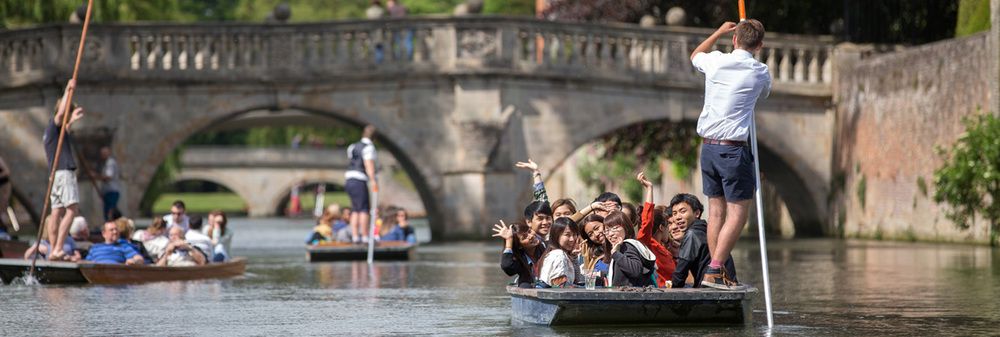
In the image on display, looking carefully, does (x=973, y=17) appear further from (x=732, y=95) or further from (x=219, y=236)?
(x=732, y=95)

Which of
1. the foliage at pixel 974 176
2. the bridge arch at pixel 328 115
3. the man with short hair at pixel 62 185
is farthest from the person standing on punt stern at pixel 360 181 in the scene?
the foliage at pixel 974 176

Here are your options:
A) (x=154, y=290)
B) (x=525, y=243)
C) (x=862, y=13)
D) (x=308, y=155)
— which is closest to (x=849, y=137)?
(x=862, y=13)

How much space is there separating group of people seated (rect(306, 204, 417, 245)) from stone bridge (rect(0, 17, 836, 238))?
2842mm

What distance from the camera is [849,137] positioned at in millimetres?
27844

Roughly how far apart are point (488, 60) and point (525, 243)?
1492 centimetres

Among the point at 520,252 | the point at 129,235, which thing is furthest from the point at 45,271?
the point at 520,252

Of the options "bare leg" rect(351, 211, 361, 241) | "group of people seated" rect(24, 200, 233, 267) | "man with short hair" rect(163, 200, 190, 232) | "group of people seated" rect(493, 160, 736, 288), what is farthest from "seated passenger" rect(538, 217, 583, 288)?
"bare leg" rect(351, 211, 361, 241)

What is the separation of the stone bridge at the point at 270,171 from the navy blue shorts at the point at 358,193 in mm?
38511

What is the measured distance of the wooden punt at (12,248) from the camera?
17266mm

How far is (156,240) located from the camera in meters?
16.5

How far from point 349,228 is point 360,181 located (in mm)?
1472

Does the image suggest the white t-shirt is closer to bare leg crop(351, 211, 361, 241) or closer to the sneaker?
the sneaker

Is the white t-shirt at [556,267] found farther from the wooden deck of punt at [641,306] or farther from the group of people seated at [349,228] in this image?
the group of people seated at [349,228]

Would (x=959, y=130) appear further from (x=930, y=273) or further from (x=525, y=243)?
(x=525, y=243)
